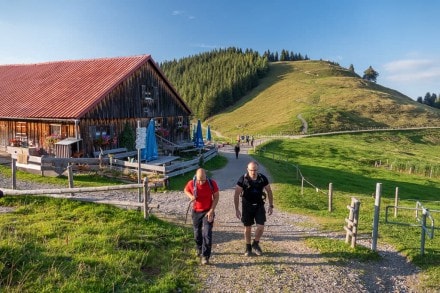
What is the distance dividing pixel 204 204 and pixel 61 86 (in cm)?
2206

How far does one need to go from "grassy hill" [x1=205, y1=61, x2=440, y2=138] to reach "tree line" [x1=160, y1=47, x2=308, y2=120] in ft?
13.0

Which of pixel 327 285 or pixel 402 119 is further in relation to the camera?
pixel 402 119

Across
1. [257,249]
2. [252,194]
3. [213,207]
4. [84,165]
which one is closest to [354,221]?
[257,249]

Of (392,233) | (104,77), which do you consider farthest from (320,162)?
A: (392,233)

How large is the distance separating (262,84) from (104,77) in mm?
106779

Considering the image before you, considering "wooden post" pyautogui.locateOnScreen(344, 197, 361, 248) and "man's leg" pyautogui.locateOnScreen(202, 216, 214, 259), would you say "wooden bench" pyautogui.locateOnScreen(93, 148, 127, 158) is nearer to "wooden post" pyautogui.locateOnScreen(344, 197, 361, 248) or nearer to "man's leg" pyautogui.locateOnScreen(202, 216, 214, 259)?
"man's leg" pyautogui.locateOnScreen(202, 216, 214, 259)

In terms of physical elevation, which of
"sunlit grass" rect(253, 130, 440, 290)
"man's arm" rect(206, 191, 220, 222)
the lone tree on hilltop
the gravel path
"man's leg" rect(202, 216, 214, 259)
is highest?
the lone tree on hilltop

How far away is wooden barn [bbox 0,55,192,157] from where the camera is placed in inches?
904

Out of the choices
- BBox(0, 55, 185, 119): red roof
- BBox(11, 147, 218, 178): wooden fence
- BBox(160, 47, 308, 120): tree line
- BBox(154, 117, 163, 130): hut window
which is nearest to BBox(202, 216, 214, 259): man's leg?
BBox(11, 147, 218, 178): wooden fence

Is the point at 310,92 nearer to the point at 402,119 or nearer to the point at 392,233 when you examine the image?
the point at 402,119

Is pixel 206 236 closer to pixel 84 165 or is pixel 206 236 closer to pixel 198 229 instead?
pixel 198 229

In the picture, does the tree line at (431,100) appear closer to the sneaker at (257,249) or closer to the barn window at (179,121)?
the barn window at (179,121)

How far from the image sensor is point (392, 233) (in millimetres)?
12328

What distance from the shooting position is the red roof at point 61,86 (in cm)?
2342
